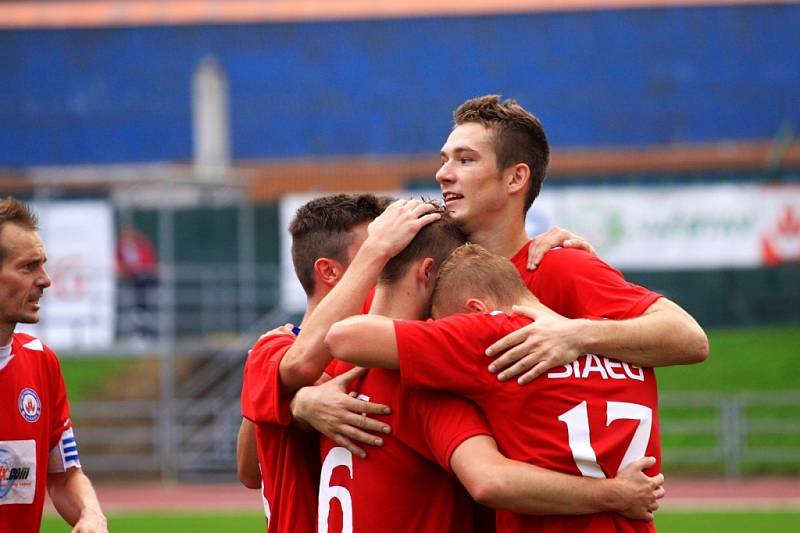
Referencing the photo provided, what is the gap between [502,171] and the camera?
4.73 meters

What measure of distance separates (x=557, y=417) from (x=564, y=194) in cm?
1670

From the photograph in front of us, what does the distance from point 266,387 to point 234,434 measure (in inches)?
630

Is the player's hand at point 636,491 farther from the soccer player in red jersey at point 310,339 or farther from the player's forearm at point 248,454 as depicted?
the player's forearm at point 248,454

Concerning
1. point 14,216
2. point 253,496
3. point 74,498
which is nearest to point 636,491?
point 74,498

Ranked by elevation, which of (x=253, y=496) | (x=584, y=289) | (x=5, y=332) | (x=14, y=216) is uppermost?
(x=14, y=216)

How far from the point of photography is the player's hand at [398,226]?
4336 mm

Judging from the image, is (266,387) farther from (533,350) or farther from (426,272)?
(533,350)

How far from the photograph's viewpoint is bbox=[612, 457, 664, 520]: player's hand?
4.03 m

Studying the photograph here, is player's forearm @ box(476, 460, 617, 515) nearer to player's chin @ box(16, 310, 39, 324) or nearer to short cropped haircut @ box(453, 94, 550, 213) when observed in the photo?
→ short cropped haircut @ box(453, 94, 550, 213)

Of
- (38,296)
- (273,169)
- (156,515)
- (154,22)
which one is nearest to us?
(38,296)

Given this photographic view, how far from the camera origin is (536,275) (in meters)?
4.65

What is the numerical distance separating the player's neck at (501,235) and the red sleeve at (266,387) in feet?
2.71

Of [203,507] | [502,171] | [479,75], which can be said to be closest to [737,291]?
[203,507]

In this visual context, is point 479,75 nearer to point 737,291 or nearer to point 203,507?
point 737,291
